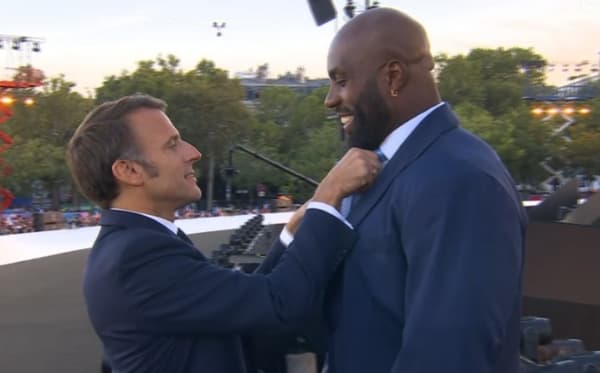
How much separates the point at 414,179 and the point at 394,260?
0.14 meters

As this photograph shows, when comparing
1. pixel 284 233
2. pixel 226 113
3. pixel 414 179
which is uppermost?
pixel 414 179

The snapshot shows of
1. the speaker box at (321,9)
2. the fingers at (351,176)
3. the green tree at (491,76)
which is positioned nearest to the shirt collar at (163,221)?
the fingers at (351,176)

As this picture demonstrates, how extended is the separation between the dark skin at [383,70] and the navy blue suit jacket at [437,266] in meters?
0.06

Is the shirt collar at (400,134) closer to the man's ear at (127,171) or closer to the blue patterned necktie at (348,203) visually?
the blue patterned necktie at (348,203)

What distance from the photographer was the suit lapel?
136 cm

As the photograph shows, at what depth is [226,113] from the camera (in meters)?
40.6

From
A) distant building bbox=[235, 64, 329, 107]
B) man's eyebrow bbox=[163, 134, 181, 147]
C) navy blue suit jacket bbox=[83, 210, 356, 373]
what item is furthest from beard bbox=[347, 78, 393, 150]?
distant building bbox=[235, 64, 329, 107]

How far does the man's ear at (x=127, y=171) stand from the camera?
6.12 ft

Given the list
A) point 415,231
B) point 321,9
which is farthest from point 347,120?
point 321,9

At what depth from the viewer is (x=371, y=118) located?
4.71 ft

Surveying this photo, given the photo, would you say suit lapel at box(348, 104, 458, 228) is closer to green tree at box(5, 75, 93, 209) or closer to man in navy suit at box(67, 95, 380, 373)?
man in navy suit at box(67, 95, 380, 373)

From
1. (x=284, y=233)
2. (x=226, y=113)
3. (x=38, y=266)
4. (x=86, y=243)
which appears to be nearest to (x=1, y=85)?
(x=226, y=113)

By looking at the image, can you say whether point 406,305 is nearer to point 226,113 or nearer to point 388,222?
point 388,222

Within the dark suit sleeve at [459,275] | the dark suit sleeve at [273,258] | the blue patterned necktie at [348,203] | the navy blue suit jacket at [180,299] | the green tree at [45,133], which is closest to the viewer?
the dark suit sleeve at [459,275]
